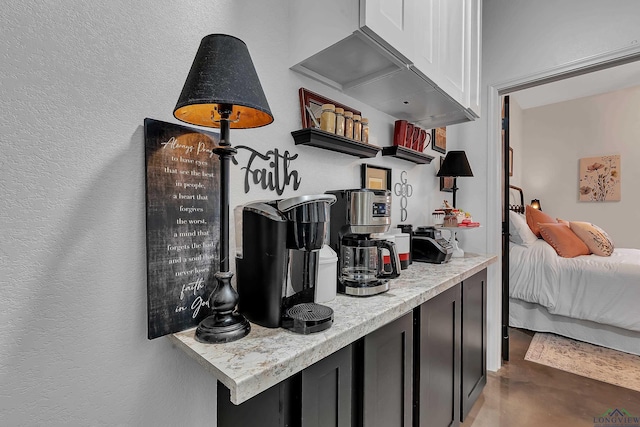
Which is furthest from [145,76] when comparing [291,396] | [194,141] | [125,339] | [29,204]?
[291,396]

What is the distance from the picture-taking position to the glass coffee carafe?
1.19m

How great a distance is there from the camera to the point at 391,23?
1105 millimetres

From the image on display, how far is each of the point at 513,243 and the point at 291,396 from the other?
10.8ft

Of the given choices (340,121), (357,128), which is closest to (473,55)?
(357,128)

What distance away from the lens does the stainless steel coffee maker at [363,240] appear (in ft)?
3.86

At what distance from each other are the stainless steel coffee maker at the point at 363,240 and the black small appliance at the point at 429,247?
62cm

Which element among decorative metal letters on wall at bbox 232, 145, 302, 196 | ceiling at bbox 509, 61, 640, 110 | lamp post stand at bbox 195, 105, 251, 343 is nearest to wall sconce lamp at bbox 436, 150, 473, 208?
decorative metal letters on wall at bbox 232, 145, 302, 196

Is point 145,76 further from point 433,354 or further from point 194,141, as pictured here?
point 433,354

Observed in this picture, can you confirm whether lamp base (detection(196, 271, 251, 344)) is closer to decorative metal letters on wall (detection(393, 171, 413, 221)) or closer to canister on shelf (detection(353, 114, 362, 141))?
canister on shelf (detection(353, 114, 362, 141))

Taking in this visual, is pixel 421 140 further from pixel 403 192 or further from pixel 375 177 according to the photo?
pixel 375 177

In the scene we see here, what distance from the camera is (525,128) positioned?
5.05m

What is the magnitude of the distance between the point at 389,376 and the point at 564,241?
2.94m

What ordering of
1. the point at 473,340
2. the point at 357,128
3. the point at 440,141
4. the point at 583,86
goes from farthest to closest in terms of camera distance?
the point at 583,86, the point at 440,141, the point at 473,340, the point at 357,128

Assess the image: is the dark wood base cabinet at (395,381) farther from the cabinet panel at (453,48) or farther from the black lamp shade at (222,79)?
the cabinet panel at (453,48)
